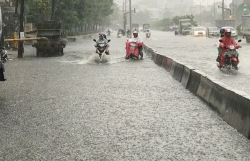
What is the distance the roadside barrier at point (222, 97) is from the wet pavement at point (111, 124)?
0.46 ft

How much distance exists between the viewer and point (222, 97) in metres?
8.03

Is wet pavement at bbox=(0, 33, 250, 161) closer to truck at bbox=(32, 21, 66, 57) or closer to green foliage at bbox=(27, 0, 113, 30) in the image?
truck at bbox=(32, 21, 66, 57)

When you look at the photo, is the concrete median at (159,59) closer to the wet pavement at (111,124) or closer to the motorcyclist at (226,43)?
the motorcyclist at (226,43)

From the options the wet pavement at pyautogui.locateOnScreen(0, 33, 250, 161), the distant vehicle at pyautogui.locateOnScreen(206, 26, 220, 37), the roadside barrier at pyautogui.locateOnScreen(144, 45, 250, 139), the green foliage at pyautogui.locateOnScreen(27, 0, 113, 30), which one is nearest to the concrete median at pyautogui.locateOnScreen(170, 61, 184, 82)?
the roadside barrier at pyautogui.locateOnScreen(144, 45, 250, 139)

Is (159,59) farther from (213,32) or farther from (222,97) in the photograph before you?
(213,32)

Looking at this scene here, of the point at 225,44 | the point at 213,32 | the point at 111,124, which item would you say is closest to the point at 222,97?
the point at 111,124

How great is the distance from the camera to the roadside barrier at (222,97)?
21.8ft

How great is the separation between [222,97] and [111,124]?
206cm

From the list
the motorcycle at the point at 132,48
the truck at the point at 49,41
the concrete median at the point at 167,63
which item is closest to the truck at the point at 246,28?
the truck at the point at 49,41

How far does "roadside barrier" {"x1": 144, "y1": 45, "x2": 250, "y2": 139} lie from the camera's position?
664 centimetres

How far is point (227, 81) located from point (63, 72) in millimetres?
6057

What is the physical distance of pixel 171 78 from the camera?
559 inches

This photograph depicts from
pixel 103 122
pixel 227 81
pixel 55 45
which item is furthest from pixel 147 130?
pixel 55 45

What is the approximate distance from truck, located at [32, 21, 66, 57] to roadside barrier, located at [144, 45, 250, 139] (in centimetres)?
1354
